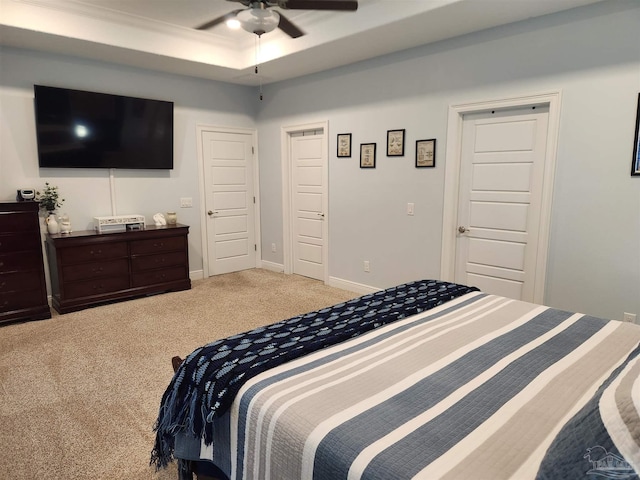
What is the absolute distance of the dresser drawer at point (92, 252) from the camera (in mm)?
4082

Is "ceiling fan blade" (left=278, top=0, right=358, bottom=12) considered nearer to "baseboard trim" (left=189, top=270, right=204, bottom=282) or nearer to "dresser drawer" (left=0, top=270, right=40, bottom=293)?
"dresser drawer" (left=0, top=270, right=40, bottom=293)

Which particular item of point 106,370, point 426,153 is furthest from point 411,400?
point 426,153

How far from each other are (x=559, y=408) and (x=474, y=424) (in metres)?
0.31

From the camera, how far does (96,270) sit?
14.0ft

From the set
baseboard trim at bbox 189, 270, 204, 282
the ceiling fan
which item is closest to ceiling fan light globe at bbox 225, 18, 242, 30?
the ceiling fan

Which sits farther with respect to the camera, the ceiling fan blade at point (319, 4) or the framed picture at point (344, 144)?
the framed picture at point (344, 144)

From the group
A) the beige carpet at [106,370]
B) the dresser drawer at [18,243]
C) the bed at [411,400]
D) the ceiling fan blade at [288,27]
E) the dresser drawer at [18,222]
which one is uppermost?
the ceiling fan blade at [288,27]

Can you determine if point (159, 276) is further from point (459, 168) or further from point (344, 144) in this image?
point (459, 168)

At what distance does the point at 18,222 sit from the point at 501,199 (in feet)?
14.7

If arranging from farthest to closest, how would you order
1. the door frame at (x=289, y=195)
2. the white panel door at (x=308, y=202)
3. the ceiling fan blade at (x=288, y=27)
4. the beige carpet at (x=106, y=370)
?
the white panel door at (x=308, y=202)
the door frame at (x=289, y=195)
the ceiling fan blade at (x=288, y=27)
the beige carpet at (x=106, y=370)

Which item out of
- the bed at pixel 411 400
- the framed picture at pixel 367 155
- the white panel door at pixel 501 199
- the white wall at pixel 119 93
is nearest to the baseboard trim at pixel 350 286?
the white panel door at pixel 501 199

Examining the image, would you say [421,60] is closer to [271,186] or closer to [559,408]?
[271,186]

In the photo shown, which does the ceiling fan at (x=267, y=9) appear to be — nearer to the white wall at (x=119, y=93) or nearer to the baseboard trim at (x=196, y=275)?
the white wall at (x=119, y=93)

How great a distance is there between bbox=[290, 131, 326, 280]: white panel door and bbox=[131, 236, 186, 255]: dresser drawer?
1.57 meters
